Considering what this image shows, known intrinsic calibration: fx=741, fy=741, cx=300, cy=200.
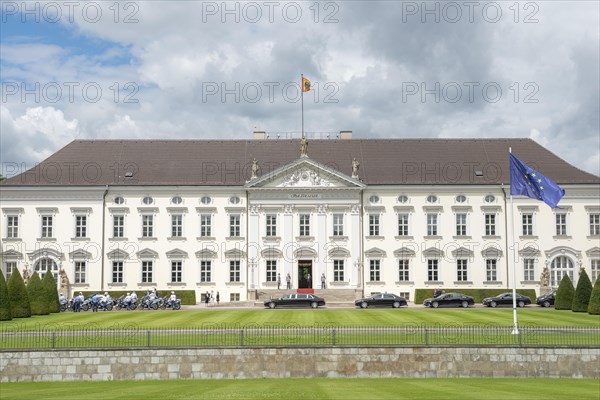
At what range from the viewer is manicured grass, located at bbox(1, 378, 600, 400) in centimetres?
2337

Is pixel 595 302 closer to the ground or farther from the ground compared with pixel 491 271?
closer to the ground

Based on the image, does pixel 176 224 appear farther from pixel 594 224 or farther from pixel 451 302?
pixel 594 224

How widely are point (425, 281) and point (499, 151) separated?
14.0 m

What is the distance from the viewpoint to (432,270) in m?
63.2

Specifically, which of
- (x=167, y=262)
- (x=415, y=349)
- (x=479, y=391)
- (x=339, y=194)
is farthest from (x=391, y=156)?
(x=479, y=391)

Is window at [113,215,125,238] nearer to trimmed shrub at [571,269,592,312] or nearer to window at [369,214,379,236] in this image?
window at [369,214,379,236]

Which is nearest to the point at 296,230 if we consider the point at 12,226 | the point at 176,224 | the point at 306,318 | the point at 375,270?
the point at 375,270

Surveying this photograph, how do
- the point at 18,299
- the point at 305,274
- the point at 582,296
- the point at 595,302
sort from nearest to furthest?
the point at 18,299 < the point at 595,302 < the point at 582,296 < the point at 305,274

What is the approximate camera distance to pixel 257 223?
6275 centimetres

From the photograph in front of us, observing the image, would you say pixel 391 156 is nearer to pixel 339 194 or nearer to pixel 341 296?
pixel 339 194

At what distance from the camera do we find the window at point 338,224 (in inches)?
2482

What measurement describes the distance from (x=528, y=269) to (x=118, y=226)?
115 ft

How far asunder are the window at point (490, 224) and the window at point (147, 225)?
2844cm

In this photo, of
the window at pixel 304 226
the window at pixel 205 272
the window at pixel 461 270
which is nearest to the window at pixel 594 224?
the window at pixel 461 270
